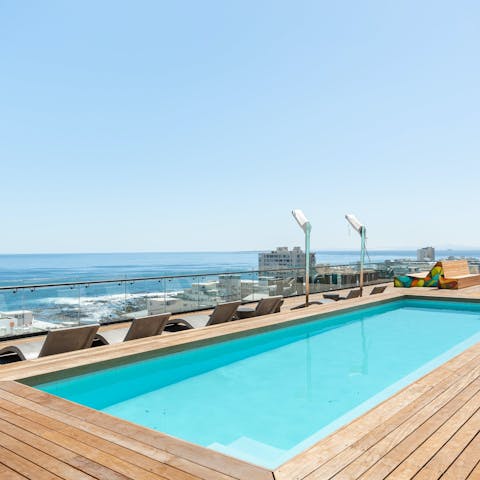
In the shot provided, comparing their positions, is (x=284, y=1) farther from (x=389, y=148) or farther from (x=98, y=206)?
(x=98, y=206)

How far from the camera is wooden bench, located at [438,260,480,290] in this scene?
12406 millimetres

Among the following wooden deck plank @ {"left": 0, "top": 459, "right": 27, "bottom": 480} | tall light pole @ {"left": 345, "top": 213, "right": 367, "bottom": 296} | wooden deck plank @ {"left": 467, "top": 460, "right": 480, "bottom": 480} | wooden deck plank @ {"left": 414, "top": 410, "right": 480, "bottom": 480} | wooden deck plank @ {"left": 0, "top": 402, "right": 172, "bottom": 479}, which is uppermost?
tall light pole @ {"left": 345, "top": 213, "right": 367, "bottom": 296}

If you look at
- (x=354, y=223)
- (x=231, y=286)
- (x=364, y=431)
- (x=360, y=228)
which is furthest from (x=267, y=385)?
(x=354, y=223)

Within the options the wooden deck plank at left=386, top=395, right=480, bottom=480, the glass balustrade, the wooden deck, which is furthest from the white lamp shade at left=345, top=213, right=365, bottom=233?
the wooden deck plank at left=386, top=395, right=480, bottom=480

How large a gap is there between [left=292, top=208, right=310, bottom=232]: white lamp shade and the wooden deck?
5.01 metres

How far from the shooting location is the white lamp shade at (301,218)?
8547mm

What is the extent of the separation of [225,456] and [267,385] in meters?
2.68

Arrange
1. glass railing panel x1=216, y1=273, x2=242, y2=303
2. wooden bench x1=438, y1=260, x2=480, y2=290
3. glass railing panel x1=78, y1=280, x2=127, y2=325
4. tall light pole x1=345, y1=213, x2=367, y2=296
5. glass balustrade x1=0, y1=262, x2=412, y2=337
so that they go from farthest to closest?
1. wooden bench x1=438, y1=260, x2=480, y2=290
2. tall light pole x1=345, y1=213, x2=367, y2=296
3. glass railing panel x1=216, y1=273, x2=242, y2=303
4. glass railing panel x1=78, y1=280, x2=127, y2=325
5. glass balustrade x1=0, y1=262, x2=412, y2=337

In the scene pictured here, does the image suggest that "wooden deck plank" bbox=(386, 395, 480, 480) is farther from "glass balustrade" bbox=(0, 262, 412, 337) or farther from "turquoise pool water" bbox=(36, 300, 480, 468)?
"glass balustrade" bbox=(0, 262, 412, 337)

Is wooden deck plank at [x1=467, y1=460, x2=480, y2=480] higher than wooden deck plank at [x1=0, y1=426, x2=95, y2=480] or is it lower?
lower

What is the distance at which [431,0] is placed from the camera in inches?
458

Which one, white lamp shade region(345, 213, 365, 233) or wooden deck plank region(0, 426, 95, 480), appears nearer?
wooden deck plank region(0, 426, 95, 480)

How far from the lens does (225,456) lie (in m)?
2.49

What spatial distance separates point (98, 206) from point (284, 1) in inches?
2272
